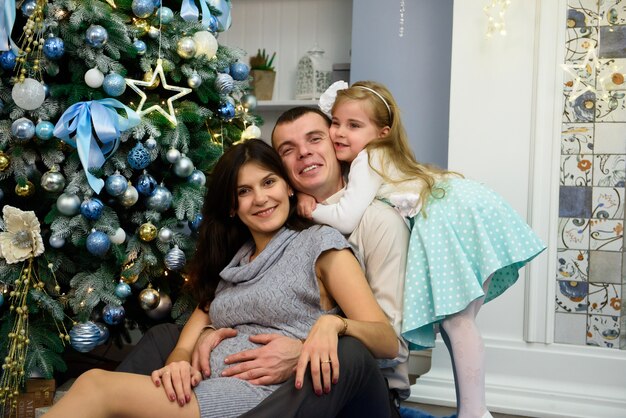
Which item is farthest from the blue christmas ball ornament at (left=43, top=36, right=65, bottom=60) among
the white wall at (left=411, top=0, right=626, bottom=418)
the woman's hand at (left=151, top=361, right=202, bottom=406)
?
the white wall at (left=411, top=0, right=626, bottom=418)

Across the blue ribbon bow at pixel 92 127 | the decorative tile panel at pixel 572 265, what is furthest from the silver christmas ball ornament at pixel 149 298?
the decorative tile panel at pixel 572 265

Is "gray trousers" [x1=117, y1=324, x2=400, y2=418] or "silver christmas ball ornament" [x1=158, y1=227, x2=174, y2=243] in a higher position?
"silver christmas ball ornament" [x1=158, y1=227, x2=174, y2=243]

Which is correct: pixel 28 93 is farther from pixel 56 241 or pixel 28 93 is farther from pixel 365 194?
pixel 365 194

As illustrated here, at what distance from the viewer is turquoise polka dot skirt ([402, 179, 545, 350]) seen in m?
1.88

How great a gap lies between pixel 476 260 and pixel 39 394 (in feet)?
4.75

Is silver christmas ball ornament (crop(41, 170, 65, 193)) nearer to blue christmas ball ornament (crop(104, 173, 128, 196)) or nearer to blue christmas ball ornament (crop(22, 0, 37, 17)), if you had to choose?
blue christmas ball ornament (crop(104, 173, 128, 196))

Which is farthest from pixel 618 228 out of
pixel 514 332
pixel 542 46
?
pixel 542 46

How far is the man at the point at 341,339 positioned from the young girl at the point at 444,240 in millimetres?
49

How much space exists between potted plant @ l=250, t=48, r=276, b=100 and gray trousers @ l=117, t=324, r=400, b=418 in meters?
2.41

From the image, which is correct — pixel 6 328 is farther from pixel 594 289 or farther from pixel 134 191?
pixel 594 289

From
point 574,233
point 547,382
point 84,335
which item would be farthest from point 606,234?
point 84,335

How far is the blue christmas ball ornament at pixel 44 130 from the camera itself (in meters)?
1.95

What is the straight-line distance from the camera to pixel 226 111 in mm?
2299

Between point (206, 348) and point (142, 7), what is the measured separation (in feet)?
3.66
